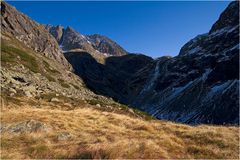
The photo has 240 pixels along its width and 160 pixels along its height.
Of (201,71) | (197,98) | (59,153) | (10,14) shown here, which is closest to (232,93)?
(197,98)

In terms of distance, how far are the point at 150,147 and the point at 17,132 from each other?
10452mm

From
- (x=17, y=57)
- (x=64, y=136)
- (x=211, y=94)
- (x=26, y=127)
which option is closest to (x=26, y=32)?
(x=17, y=57)

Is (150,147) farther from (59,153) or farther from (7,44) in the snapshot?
(7,44)

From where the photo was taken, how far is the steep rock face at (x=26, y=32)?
12562 cm

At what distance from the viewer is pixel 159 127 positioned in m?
23.9

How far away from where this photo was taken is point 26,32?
133000mm

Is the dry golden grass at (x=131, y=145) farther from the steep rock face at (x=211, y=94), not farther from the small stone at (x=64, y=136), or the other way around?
the steep rock face at (x=211, y=94)

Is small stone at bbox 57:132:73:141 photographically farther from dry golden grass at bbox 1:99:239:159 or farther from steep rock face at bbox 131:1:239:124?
steep rock face at bbox 131:1:239:124

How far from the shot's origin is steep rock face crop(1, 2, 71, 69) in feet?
412

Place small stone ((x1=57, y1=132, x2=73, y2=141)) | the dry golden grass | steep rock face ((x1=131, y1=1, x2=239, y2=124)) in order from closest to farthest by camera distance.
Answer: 1. the dry golden grass
2. small stone ((x1=57, y1=132, x2=73, y2=141))
3. steep rock face ((x1=131, y1=1, x2=239, y2=124))

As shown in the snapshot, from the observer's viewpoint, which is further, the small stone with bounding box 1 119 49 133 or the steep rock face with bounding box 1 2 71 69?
the steep rock face with bounding box 1 2 71 69

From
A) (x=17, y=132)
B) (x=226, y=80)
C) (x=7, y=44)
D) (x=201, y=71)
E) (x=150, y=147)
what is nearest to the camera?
(x=150, y=147)

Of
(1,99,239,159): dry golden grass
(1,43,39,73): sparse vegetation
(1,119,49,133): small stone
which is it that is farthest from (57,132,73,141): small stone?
(1,43,39,73): sparse vegetation

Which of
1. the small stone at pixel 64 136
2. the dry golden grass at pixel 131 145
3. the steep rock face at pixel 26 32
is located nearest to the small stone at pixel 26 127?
the dry golden grass at pixel 131 145
